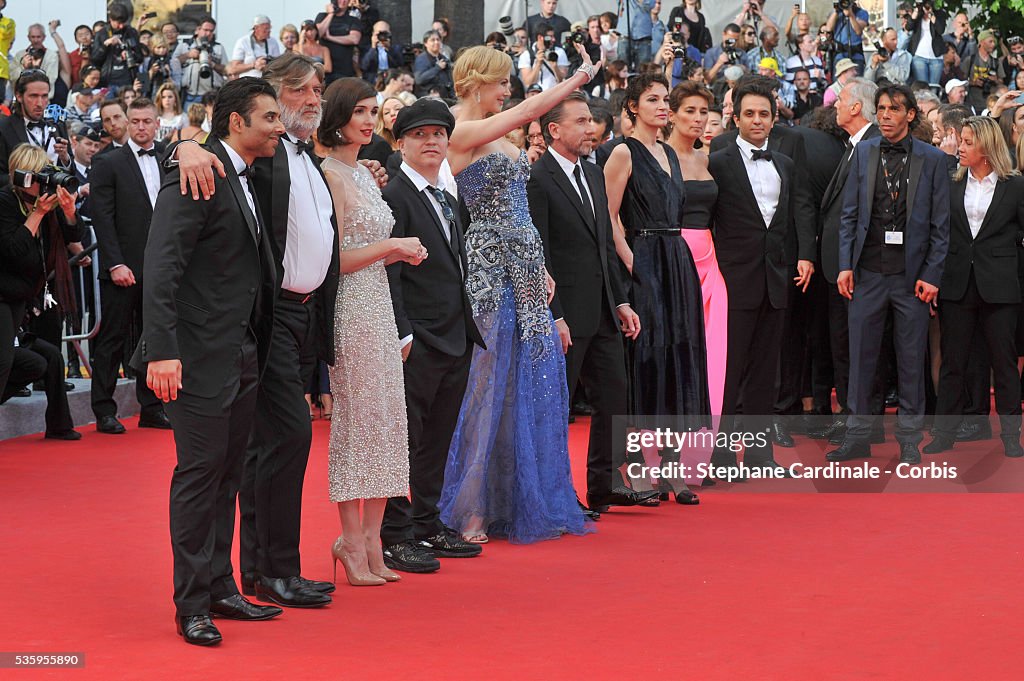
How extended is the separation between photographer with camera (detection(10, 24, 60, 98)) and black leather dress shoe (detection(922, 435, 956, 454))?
1148cm

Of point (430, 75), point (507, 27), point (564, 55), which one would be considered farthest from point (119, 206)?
point (507, 27)

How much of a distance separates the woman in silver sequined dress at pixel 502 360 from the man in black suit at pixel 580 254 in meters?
0.26

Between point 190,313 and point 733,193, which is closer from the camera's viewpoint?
point 190,313

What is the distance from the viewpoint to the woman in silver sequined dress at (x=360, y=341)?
4.75 meters

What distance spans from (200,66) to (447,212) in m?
11.0

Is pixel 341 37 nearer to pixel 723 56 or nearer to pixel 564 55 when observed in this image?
pixel 564 55

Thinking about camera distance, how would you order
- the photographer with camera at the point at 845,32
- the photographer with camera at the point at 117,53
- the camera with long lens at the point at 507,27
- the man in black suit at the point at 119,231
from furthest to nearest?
1. the camera with long lens at the point at 507,27
2. the photographer with camera at the point at 845,32
3. the photographer with camera at the point at 117,53
4. the man in black suit at the point at 119,231

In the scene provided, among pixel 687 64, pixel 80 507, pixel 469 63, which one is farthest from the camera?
pixel 687 64

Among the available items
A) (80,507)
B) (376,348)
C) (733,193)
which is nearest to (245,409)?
(376,348)

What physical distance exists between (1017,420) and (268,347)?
5.09m

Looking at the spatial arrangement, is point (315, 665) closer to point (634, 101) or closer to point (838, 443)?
point (634, 101)

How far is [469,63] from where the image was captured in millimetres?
5609

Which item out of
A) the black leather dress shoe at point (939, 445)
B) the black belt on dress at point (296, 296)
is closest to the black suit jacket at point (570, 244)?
the black belt on dress at point (296, 296)

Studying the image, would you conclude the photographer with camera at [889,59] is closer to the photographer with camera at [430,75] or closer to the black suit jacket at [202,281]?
the photographer with camera at [430,75]
